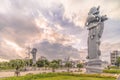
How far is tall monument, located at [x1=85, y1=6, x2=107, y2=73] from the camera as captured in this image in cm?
6606

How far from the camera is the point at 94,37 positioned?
2648 inches

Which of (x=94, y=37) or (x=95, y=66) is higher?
(x=94, y=37)

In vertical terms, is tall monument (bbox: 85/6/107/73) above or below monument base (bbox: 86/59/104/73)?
above

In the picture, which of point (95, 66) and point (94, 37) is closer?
point (95, 66)

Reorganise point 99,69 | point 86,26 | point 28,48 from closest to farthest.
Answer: point 99,69, point 86,26, point 28,48

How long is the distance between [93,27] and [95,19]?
2.41 meters

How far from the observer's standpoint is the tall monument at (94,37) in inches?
2601

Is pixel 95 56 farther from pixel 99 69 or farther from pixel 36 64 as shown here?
pixel 36 64

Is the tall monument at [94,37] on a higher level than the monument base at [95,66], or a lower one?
higher

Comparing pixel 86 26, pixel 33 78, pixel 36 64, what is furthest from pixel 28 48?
pixel 33 78

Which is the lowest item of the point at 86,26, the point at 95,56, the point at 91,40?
the point at 95,56

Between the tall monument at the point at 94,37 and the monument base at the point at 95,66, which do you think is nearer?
the monument base at the point at 95,66

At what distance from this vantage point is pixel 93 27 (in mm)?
67125

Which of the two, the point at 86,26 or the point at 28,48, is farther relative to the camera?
the point at 28,48
